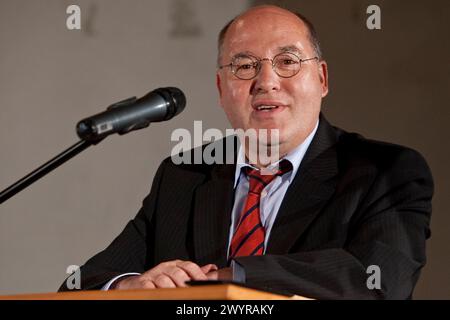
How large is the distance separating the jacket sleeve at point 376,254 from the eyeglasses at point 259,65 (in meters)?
0.39

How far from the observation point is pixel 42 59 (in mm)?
3168

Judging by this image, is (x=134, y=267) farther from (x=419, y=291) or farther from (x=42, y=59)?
(x=42, y=59)

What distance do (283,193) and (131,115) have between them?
0.80 meters

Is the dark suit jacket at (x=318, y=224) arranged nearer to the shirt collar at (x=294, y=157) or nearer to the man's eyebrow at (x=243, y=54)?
the shirt collar at (x=294, y=157)

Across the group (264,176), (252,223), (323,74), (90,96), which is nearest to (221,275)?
(252,223)

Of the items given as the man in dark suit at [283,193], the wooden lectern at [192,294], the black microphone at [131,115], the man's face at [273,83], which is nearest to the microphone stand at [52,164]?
the black microphone at [131,115]

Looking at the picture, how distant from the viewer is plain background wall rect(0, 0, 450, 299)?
9.97ft

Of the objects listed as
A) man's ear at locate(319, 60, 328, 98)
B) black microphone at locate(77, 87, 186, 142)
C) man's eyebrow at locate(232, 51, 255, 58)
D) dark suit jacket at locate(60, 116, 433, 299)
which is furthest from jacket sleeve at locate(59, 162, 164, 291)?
black microphone at locate(77, 87, 186, 142)

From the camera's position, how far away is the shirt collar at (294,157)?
2177mm

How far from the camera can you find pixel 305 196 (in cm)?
205

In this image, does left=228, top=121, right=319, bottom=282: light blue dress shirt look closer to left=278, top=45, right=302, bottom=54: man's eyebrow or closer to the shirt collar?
the shirt collar

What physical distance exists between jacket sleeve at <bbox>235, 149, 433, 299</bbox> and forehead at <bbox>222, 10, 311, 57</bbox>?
449 millimetres
